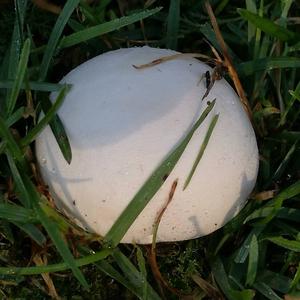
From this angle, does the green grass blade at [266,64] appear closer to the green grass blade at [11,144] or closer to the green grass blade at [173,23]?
the green grass blade at [173,23]

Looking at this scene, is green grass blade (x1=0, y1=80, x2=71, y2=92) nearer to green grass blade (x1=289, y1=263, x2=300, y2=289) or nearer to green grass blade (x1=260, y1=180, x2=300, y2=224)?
green grass blade (x1=260, y1=180, x2=300, y2=224)

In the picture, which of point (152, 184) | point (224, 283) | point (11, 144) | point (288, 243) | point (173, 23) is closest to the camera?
point (152, 184)

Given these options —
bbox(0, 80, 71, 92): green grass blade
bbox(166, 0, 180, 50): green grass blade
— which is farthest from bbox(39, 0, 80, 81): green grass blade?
bbox(166, 0, 180, 50): green grass blade

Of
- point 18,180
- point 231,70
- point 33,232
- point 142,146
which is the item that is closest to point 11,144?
point 18,180

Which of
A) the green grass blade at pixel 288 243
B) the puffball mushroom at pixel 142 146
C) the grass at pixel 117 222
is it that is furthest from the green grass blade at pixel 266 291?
the puffball mushroom at pixel 142 146

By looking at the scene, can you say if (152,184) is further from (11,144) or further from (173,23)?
(173,23)
